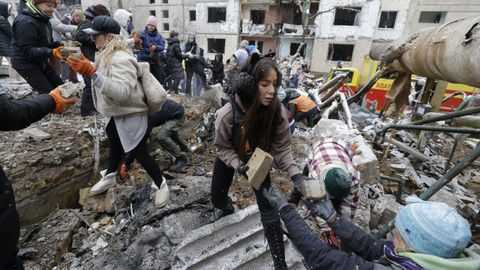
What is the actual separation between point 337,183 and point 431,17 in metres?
24.4

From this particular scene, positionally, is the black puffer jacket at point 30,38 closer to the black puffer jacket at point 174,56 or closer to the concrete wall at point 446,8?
the black puffer jacket at point 174,56

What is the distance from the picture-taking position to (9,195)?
144 centimetres

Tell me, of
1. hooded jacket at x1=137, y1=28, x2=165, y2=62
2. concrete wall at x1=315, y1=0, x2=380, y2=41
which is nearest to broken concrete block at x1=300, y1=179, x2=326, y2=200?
hooded jacket at x1=137, y1=28, x2=165, y2=62

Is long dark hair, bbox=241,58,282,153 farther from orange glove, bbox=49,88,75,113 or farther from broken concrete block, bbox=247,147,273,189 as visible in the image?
orange glove, bbox=49,88,75,113

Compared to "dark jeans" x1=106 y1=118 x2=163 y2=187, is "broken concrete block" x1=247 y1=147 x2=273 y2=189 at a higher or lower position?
higher

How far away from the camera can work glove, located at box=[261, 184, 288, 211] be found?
161cm

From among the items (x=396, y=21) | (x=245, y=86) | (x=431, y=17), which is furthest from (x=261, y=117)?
(x=431, y=17)

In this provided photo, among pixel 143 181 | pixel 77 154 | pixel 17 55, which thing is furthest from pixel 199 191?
pixel 17 55

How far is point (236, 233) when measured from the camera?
256 centimetres

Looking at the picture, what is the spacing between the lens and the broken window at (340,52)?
20453 millimetres

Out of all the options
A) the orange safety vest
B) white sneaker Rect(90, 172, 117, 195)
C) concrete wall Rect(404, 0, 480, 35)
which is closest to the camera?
white sneaker Rect(90, 172, 117, 195)

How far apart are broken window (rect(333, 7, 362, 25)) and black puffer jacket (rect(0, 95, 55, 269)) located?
22754 millimetres

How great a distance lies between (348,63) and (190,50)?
1724 centimetres

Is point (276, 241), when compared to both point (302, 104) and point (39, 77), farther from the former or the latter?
point (39, 77)
